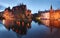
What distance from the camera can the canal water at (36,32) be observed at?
8.29 feet

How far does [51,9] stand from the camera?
2535 mm

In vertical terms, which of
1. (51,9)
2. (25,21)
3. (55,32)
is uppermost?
(51,9)

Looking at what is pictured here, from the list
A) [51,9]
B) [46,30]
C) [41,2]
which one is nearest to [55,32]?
[46,30]

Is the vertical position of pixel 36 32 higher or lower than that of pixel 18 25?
lower

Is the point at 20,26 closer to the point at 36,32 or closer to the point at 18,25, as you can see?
the point at 18,25

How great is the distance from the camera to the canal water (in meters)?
2.53

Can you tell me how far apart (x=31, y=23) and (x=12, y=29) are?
0.31 metres

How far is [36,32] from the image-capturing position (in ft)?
8.39

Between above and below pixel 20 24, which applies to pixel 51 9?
above

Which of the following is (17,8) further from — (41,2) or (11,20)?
(41,2)

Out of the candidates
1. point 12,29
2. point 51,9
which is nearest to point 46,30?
point 51,9

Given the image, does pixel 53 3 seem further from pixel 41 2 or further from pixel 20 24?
pixel 20 24

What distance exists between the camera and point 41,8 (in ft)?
8.47

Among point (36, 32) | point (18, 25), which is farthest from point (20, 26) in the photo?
point (36, 32)
